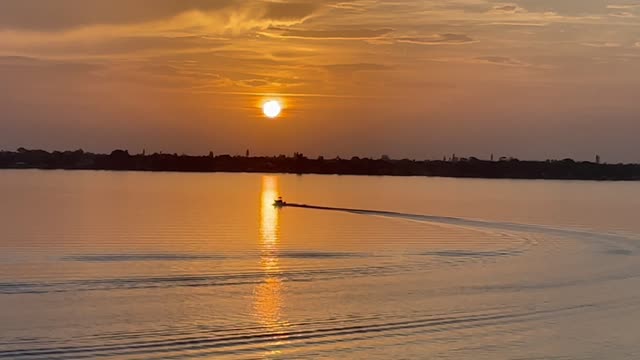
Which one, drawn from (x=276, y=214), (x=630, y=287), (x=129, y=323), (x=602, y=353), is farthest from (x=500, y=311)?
(x=276, y=214)

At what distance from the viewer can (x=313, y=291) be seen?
18.9m

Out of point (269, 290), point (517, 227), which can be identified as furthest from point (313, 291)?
point (517, 227)

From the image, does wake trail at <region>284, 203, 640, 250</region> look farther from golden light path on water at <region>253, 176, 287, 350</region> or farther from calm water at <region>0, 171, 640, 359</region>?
golden light path on water at <region>253, 176, 287, 350</region>

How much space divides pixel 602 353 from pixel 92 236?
20.5 meters

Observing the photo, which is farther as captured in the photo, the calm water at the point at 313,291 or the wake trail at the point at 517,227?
the wake trail at the point at 517,227

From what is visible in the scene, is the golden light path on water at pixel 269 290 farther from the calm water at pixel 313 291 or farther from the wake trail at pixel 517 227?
the wake trail at pixel 517 227

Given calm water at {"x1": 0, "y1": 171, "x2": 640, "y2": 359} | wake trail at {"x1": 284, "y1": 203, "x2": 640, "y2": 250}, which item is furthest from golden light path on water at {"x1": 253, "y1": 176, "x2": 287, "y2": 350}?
wake trail at {"x1": 284, "y1": 203, "x2": 640, "y2": 250}

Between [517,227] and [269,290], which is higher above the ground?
[517,227]

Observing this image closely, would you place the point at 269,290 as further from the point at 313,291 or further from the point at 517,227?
the point at 517,227

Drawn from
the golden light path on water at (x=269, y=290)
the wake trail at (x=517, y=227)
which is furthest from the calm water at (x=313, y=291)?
the wake trail at (x=517, y=227)

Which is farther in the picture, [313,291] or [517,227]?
[517,227]

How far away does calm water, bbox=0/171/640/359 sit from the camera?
13.7 m

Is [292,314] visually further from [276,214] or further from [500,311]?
[276,214]

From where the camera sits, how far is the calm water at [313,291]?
539 inches
